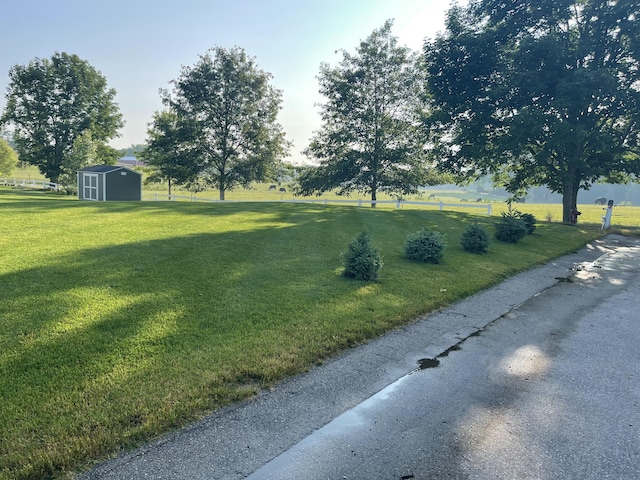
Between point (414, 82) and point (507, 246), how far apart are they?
24742mm

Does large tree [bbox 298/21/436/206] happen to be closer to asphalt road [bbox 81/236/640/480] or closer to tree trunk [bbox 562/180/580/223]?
tree trunk [bbox 562/180/580/223]

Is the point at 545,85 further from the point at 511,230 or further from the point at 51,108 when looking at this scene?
the point at 51,108

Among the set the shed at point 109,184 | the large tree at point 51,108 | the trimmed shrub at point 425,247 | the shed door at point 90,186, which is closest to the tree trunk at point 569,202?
the trimmed shrub at point 425,247

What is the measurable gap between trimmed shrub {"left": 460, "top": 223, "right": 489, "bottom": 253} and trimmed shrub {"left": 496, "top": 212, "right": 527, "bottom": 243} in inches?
119

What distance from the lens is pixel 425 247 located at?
10.8m

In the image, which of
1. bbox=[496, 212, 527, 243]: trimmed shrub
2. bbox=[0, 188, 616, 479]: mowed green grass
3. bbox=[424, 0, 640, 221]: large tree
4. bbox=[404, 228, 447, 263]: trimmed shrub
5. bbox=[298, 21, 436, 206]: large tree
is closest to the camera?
bbox=[0, 188, 616, 479]: mowed green grass

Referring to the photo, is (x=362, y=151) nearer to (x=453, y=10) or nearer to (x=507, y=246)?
(x=453, y=10)

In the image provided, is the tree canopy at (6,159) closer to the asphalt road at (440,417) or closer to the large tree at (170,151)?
the large tree at (170,151)

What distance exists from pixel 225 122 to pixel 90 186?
1503cm

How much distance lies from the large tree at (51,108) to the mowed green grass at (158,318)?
134 ft

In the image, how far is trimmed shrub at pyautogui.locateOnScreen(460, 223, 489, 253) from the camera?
12.8 meters

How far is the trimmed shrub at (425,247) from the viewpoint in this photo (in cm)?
1077

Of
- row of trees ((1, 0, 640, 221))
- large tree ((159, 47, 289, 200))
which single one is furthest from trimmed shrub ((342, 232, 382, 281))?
large tree ((159, 47, 289, 200))

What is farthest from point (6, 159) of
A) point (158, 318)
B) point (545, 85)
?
point (158, 318)
